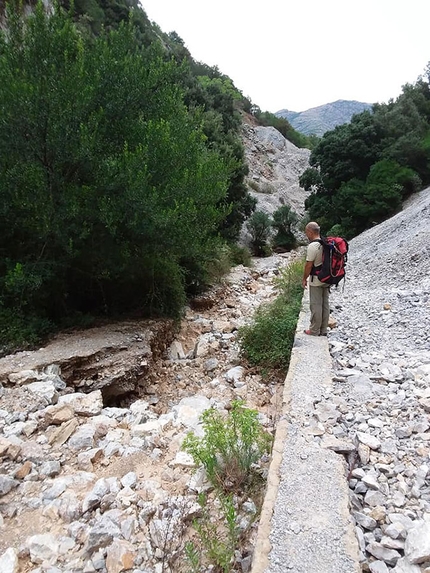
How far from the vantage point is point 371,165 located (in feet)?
66.8

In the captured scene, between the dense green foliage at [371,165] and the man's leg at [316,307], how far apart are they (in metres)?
14.2

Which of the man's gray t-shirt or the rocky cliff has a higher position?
the rocky cliff

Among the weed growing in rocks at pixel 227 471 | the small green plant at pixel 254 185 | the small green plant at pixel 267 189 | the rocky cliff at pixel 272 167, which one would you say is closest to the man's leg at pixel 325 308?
the weed growing in rocks at pixel 227 471

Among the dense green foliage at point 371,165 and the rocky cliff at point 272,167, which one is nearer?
the dense green foliage at point 371,165

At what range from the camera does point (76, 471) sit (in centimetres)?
349

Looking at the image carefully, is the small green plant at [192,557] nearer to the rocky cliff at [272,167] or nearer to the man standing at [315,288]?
the man standing at [315,288]

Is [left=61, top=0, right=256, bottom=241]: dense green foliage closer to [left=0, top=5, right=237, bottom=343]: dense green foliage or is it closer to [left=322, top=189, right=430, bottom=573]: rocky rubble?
[left=0, top=5, right=237, bottom=343]: dense green foliage

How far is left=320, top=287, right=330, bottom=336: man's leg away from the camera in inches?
212

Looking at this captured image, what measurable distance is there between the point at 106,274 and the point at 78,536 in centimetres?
503

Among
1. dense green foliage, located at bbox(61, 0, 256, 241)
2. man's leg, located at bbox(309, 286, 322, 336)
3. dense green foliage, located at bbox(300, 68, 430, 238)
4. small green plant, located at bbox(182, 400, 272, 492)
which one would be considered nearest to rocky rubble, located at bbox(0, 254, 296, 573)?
small green plant, located at bbox(182, 400, 272, 492)

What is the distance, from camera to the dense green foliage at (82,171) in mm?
6223

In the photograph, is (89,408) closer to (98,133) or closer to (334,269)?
(334,269)

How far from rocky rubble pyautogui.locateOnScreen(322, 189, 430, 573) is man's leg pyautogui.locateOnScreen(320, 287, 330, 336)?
0.18 meters

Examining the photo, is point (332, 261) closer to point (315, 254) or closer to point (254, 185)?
point (315, 254)
